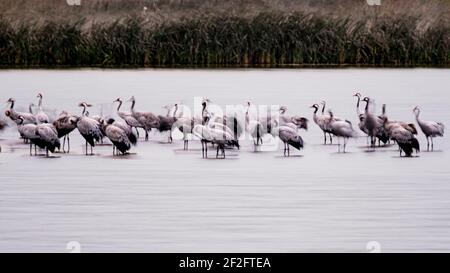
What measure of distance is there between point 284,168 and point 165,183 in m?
1.66

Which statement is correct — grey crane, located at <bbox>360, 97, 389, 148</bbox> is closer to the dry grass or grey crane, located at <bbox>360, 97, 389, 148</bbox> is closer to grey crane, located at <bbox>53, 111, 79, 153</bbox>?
grey crane, located at <bbox>53, 111, 79, 153</bbox>

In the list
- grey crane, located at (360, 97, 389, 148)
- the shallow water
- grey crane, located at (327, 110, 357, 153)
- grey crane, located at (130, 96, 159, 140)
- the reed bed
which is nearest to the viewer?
the shallow water

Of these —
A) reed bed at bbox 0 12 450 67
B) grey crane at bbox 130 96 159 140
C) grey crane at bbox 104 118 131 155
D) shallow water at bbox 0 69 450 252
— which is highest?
reed bed at bbox 0 12 450 67

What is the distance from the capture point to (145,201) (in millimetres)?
11555

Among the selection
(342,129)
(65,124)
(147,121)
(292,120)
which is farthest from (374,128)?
(65,124)

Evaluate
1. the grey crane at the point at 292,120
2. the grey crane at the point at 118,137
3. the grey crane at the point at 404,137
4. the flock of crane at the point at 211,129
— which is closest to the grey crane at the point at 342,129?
the flock of crane at the point at 211,129

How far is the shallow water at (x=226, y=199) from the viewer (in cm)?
973

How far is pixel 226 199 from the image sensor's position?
11.7 meters

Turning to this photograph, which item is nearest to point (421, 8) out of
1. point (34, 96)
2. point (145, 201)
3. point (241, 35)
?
point (241, 35)

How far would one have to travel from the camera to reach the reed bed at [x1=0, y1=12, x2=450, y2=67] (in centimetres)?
2434

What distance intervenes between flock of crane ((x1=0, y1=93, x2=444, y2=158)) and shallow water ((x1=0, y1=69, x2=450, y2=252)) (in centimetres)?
19

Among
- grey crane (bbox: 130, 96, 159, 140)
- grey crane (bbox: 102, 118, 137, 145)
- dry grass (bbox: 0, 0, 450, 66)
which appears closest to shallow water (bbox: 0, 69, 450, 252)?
grey crane (bbox: 102, 118, 137, 145)

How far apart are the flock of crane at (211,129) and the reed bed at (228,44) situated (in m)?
7.83
